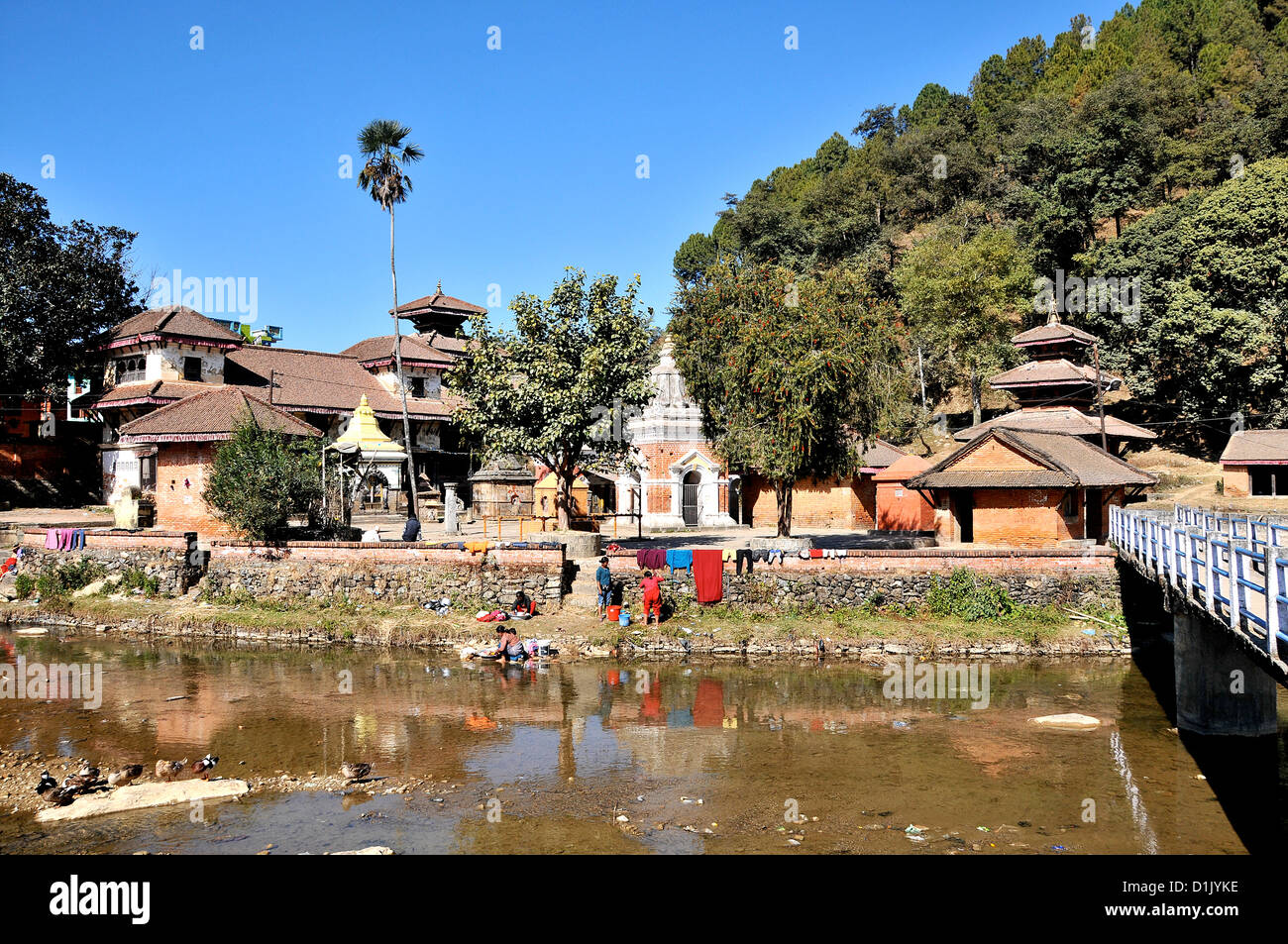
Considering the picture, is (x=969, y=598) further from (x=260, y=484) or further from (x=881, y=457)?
(x=260, y=484)

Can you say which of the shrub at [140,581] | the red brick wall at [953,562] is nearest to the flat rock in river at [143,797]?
the red brick wall at [953,562]

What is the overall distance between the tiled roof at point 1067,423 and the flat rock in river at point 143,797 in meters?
33.0

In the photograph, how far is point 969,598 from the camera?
81.1ft

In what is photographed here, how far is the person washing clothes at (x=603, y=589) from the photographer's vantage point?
81.2ft

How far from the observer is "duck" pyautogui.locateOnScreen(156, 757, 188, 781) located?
1423cm

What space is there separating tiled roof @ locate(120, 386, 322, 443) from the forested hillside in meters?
17.0

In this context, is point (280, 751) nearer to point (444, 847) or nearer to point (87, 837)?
point (87, 837)

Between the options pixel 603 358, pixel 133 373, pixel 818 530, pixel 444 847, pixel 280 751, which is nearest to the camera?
pixel 444 847

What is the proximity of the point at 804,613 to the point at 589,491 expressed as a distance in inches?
831

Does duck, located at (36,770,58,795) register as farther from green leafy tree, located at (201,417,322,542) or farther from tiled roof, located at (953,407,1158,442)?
tiled roof, located at (953,407,1158,442)

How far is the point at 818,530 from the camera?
42875mm

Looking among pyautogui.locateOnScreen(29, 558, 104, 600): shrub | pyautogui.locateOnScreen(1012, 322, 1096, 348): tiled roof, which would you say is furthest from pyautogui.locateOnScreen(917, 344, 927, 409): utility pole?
pyautogui.locateOnScreen(29, 558, 104, 600): shrub
